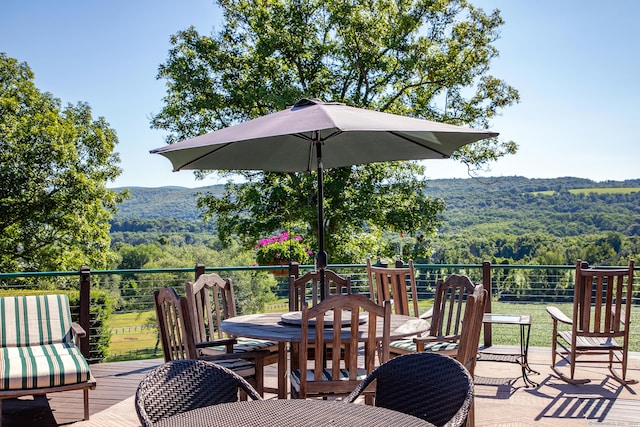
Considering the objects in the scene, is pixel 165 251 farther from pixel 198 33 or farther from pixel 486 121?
pixel 486 121

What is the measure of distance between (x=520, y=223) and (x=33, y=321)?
19675 mm

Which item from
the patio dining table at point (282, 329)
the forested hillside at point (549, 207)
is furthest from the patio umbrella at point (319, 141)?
the forested hillside at point (549, 207)

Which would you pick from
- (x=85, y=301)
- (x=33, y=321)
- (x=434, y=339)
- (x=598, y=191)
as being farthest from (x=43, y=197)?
(x=598, y=191)

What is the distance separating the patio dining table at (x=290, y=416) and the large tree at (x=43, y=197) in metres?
19.0

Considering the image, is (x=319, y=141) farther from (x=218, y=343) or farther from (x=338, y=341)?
Result: (x=338, y=341)

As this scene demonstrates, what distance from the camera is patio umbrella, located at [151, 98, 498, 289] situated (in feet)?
12.6

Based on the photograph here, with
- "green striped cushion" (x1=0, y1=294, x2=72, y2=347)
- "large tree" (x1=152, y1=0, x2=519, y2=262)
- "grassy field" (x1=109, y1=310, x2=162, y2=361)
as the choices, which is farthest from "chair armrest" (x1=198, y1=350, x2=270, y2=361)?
"grassy field" (x1=109, y1=310, x2=162, y2=361)

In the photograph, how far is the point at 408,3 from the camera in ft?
48.6

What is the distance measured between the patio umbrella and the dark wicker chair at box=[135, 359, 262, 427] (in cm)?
154

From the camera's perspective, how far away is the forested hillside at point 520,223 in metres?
18.0

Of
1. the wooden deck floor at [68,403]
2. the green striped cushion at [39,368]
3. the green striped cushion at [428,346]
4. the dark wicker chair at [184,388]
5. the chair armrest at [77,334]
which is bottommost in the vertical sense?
the wooden deck floor at [68,403]

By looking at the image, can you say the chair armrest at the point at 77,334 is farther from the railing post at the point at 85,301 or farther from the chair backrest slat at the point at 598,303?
the chair backrest slat at the point at 598,303

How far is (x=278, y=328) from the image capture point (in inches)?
159

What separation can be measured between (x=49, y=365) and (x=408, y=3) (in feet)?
41.3
